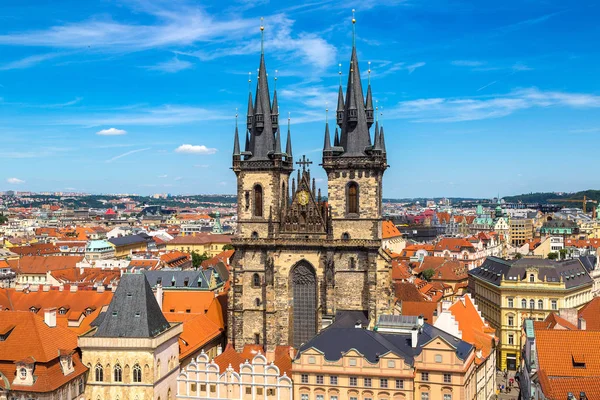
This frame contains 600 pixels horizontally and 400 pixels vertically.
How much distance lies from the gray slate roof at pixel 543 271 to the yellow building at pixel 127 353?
184ft

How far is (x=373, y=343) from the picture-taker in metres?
59.2

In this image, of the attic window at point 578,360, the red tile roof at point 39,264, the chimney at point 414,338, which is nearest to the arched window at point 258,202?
the chimney at point 414,338

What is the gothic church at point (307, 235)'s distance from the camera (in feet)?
257

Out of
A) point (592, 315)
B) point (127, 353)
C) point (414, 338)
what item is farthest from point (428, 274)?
point (127, 353)

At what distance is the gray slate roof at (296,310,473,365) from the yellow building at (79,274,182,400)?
13960mm

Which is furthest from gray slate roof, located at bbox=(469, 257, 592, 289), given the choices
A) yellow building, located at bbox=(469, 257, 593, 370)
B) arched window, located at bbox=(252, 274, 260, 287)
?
arched window, located at bbox=(252, 274, 260, 287)

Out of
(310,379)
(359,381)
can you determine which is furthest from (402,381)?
(310,379)

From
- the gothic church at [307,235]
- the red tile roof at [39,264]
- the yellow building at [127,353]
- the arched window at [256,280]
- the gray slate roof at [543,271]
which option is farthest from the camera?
the red tile roof at [39,264]

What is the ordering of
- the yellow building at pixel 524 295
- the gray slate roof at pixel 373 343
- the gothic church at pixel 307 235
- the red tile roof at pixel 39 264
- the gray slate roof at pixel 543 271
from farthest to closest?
1. the red tile roof at pixel 39 264
2. the gray slate roof at pixel 543 271
3. the yellow building at pixel 524 295
4. the gothic church at pixel 307 235
5. the gray slate roof at pixel 373 343

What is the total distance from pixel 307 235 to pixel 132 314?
25.2m

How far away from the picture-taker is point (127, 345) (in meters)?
61.3

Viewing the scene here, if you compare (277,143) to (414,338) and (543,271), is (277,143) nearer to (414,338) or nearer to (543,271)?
(414,338)

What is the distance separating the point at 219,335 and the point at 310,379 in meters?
27.2

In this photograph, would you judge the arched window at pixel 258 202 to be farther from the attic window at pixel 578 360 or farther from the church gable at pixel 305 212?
the attic window at pixel 578 360
